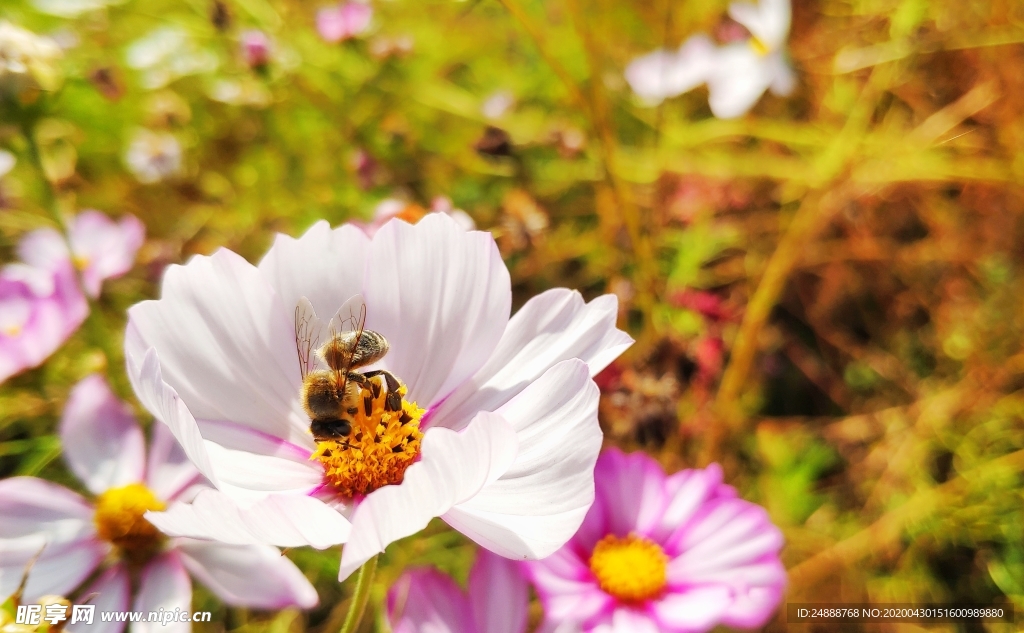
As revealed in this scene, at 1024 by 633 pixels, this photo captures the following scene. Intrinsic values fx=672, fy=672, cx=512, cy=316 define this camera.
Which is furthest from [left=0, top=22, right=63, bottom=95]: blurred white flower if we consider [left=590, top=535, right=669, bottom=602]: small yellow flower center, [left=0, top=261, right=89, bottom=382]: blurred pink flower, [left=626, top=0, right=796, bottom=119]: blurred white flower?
[left=626, top=0, right=796, bottom=119]: blurred white flower

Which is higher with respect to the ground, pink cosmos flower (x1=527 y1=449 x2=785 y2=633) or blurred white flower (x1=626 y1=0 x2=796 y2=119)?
blurred white flower (x1=626 y1=0 x2=796 y2=119)

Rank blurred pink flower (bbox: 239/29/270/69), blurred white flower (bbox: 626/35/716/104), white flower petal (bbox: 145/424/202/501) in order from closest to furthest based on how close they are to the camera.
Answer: white flower petal (bbox: 145/424/202/501) < blurred pink flower (bbox: 239/29/270/69) < blurred white flower (bbox: 626/35/716/104)

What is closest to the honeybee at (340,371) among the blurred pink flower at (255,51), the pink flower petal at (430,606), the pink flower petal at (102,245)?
the pink flower petal at (430,606)

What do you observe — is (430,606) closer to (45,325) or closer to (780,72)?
(45,325)

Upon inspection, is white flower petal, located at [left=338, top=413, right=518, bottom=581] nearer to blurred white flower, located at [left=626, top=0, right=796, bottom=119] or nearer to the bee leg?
the bee leg

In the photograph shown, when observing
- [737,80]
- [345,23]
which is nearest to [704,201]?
[737,80]

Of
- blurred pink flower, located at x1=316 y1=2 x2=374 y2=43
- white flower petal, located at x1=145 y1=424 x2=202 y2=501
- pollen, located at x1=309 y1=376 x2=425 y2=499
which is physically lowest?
white flower petal, located at x1=145 y1=424 x2=202 y2=501

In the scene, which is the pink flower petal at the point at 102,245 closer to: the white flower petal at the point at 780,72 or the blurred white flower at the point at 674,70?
the blurred white flower at the point at 674,70
